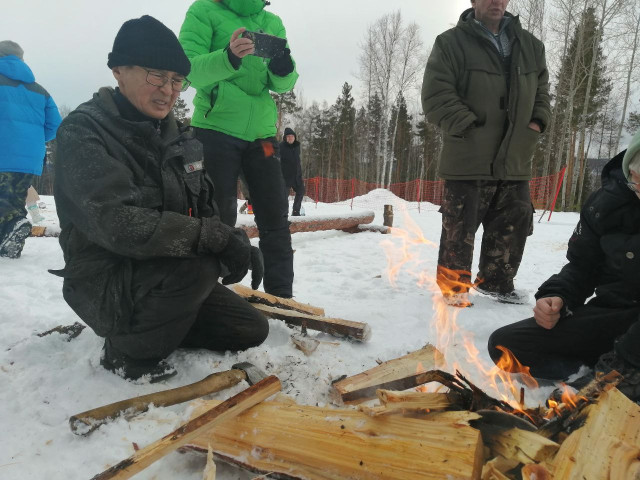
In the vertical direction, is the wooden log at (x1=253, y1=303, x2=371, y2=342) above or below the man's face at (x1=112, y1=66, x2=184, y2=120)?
below

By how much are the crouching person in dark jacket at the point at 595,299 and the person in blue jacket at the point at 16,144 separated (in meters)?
4.70

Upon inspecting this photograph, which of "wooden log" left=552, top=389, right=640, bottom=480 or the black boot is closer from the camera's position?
"wooden log" left=552, top=389, right=640, bottom=480

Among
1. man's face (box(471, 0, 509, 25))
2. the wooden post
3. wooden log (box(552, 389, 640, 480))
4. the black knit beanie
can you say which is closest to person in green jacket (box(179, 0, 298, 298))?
the black knit beanie

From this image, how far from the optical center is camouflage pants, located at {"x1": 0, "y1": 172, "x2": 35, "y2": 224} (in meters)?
4.21

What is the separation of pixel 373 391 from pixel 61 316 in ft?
7.05

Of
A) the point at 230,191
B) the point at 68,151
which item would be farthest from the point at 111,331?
the point at 230,191

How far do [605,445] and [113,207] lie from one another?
6.07 ft

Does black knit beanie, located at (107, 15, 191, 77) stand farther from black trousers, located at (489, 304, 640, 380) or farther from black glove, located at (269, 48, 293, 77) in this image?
black trousers, located at (489, 304, 640, 380)

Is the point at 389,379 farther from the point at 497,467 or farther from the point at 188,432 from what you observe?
the point at 188,432

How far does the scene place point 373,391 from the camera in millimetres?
1658

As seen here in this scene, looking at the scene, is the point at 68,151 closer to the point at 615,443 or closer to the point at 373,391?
the point at 373,391

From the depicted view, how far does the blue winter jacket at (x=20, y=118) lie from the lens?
14.0 ft

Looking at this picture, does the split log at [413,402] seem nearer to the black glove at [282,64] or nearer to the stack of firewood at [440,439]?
the stack of firewood at [440,439]

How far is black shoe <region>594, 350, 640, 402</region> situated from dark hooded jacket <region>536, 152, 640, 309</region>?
0.33m
